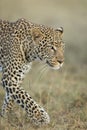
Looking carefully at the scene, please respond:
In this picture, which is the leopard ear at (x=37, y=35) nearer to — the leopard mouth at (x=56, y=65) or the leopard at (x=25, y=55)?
the leopard at (x=25, y=55)

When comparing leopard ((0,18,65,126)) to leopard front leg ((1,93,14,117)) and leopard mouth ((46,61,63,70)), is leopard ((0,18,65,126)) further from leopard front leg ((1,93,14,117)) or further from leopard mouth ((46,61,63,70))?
A: leopard front leg ((1,93,14,117))

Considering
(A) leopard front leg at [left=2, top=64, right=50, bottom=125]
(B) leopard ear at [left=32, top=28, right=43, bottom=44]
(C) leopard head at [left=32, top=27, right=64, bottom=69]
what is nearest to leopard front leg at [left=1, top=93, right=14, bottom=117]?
(A) leopard front leg at [left=2, top=64, right=50, bottom=125]

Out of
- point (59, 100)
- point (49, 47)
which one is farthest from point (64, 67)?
point (49, 47)

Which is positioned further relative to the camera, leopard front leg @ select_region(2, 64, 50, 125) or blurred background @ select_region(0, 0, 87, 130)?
blurred background @ select_region(0, 0, 87, 130)

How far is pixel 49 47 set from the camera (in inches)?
507

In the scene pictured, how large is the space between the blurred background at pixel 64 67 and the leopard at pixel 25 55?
24 cm

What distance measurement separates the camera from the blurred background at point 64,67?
1387 centimetres

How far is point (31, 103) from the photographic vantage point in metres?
12.6

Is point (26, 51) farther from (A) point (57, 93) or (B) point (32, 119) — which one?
(A) point (57, 93)

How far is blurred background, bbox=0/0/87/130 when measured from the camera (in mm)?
13873

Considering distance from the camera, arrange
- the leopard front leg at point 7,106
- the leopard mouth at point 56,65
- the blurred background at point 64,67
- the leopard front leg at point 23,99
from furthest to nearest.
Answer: the blurred background at point 64,67, the leopard front leg at point 7,106, the leopard mouth at point 56,65, the leopard front leg at point 23,99

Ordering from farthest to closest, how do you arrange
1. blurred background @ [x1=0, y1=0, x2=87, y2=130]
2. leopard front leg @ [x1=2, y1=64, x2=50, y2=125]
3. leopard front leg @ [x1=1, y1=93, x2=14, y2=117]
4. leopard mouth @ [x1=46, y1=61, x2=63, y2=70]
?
blurred background @ [x1=0, y1=0, x2=87, y2=130] < leopard front leg @ [x1=1, y1=93, x2=14, y2=117] < leopard mouth @ [x1=46, y1=61, x2=63, y2=70] < leopard front leg @ [x1=2, y1=64, x2=50, y2=125]

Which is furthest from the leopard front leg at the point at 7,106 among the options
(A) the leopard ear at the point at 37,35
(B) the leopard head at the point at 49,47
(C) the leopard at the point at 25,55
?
(A) the leopard ear at the point at 37,35

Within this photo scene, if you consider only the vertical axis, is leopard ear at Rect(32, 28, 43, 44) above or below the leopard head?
above
